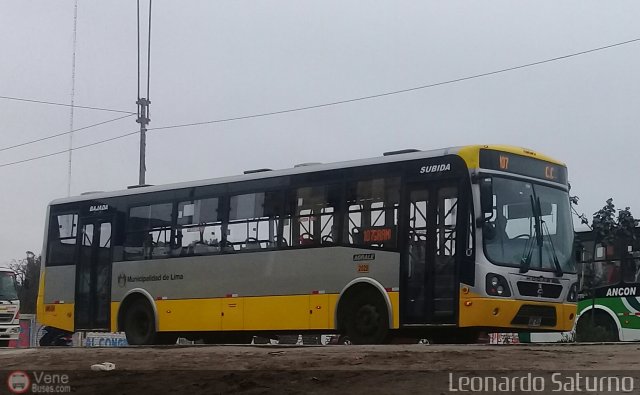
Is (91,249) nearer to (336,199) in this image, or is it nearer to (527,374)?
(336,199)

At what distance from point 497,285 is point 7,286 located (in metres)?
19.1

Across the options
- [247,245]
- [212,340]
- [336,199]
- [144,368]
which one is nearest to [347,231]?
[336,199]

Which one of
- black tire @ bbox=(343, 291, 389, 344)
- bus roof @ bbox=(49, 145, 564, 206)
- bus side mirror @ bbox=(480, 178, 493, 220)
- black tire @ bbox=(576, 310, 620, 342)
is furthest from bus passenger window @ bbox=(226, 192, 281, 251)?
black tire @ bbox=(576, 310, 620, 342)

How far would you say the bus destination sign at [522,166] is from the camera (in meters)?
15.1

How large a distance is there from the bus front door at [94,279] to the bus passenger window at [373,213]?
256 inches

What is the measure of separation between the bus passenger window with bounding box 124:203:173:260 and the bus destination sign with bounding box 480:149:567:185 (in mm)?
6895

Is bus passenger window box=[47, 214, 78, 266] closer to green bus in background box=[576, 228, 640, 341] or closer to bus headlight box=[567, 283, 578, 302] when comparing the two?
bus headlight box=[567, 283, 578, 302]

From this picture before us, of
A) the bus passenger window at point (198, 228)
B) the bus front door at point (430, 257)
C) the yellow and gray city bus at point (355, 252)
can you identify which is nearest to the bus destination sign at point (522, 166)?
the yellow and gray city bus at point (355, 252)

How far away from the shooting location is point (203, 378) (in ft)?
32.0

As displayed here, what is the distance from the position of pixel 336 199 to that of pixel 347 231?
2.04 ft

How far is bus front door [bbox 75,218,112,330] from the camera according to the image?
20.3 m

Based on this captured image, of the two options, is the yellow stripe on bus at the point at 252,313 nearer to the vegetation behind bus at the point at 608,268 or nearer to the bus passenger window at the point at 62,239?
the bus passenger window at the point at 62,239

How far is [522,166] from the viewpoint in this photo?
1561 cm

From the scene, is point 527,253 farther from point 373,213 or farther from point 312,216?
point 312,216
